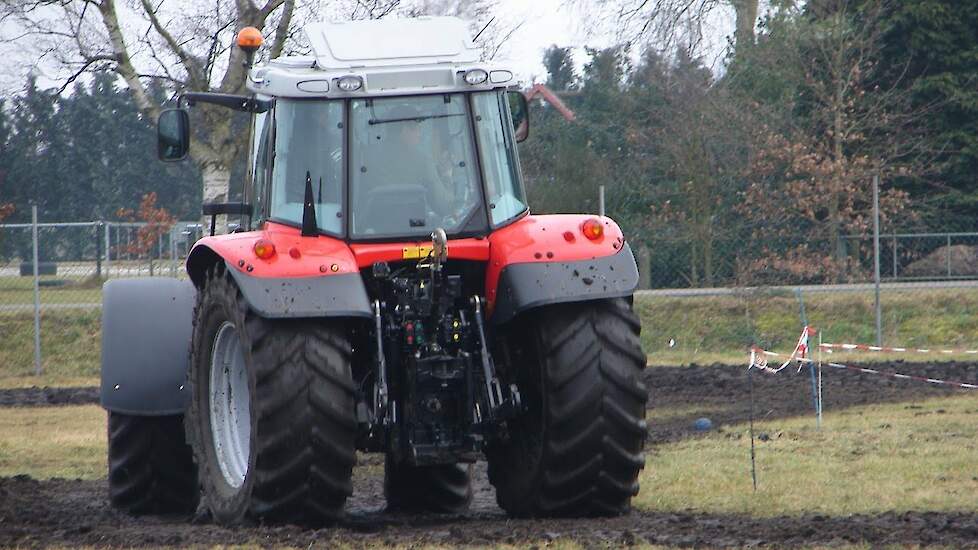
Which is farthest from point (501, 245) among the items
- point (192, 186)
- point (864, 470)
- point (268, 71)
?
point (192, 186)

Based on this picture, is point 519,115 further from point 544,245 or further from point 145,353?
point 145,353

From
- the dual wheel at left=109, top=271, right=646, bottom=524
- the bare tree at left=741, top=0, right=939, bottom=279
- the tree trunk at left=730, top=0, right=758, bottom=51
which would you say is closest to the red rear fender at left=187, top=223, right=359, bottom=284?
the dual wheel at left=109, top=271, right=646, bottom=524

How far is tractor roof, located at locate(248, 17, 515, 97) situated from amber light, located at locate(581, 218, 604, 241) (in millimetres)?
924

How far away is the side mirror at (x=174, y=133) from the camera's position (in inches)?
351

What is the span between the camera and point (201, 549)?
265 inches

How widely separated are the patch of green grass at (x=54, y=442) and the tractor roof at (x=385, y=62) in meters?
5.09

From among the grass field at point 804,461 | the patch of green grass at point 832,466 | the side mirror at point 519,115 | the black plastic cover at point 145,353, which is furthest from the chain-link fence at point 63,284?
the side mirror at point 519,115

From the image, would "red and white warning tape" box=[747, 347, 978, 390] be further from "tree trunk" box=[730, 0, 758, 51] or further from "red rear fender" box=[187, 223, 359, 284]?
"tree trunk" box=[730, 0, 758, 51]

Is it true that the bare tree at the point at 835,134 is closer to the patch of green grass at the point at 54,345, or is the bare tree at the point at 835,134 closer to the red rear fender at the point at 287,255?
the patch of green grass at the point at 54,345

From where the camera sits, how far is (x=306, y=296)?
7348 mm

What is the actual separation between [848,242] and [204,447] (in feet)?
60.1

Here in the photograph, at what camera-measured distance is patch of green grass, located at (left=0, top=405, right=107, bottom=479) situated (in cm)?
Result: 1260

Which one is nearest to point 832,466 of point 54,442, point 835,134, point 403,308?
point 403,308

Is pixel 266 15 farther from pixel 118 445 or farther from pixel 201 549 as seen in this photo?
pixel 201 549
